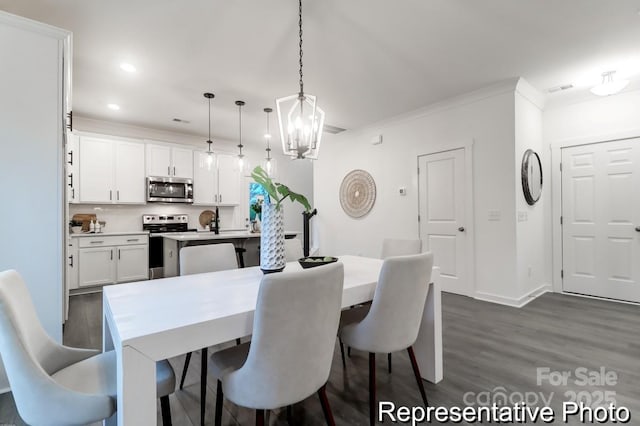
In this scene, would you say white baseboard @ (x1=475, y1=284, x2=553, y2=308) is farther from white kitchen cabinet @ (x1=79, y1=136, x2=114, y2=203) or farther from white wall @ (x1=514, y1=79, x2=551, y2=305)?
white kitchen cabinet @ (x1=79, y1=136, x2=114, y2=203)

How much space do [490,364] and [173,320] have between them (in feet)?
7.23

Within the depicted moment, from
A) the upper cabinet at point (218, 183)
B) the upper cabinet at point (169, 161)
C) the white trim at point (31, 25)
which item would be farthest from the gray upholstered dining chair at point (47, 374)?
the upper cabinet at point (218, 183)

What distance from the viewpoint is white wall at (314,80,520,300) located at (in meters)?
3.58

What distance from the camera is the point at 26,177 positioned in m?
1.99

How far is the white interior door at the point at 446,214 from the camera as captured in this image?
13.1 feet

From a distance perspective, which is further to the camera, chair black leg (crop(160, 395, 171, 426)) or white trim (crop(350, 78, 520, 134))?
white trim (crop(350, 78, 520, 134))

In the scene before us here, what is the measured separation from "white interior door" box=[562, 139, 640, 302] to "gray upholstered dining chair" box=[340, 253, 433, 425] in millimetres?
3642

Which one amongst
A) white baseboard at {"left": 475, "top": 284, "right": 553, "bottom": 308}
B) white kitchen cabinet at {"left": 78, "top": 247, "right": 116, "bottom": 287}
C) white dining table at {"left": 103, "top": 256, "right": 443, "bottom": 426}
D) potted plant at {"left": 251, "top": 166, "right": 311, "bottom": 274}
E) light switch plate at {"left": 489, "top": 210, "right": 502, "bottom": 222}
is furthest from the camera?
white kitchen cabinet at {"left": 78, "top": 247, "right": 116, "bottom": 287}

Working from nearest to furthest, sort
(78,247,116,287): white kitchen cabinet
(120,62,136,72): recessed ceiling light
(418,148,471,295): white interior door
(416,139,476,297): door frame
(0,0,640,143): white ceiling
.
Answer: (0,0,640,143): white ceiling, (120,62,136,72): recessed ceiling light, (416,139,476,297): door frame, (418,148,471,295): white interior door, (78,247,116,287): white kitchen cabinet

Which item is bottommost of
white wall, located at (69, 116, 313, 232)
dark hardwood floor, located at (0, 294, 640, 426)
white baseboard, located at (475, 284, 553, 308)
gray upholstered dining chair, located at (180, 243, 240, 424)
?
dark hardwood floor, located at (0, 294, 640, 426)

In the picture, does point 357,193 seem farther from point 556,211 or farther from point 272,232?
point 272,232

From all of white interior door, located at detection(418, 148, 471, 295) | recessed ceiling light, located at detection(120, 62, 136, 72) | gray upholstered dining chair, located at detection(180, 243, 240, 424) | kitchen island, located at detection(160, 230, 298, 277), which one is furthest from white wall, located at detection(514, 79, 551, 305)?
recessed ceiling light, located at detection(120, 62, 136, 72)

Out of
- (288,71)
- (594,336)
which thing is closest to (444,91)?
(288,71)

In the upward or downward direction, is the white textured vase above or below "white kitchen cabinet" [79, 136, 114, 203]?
below
